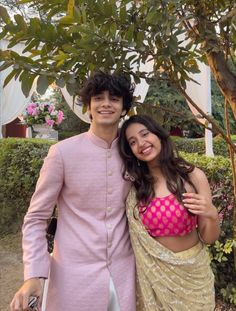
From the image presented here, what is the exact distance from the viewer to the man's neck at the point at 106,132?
155cm

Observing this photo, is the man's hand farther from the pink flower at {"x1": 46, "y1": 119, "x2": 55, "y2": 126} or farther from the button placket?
the pink flower at {"x1": 46, "y1": 119, "x2": 55, "y2": 126}

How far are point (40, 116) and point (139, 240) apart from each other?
6.01 m

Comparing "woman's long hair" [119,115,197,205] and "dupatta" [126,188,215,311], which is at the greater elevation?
"woman's long hair" [119,115,197,205]

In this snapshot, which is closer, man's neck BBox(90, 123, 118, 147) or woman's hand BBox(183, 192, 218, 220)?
woman's hand BBox(183, 192, 218, 220)

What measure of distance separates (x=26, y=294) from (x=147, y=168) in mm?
666

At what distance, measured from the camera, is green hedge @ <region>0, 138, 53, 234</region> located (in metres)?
5.46

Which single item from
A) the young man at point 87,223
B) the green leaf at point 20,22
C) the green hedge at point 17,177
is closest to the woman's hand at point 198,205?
the young man at point 87,223

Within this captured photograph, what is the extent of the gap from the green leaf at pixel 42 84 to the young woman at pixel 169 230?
1.30 ft

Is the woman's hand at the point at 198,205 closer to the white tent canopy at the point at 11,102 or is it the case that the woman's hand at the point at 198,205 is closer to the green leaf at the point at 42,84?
the green leaf at the point at 42,84

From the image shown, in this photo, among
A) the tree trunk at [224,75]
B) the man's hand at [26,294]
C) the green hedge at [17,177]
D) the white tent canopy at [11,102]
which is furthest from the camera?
the white tent canopy at [11,102]

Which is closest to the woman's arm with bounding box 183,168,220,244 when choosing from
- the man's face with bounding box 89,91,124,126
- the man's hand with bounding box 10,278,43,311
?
the man's face with bounding box 89,91,124,126

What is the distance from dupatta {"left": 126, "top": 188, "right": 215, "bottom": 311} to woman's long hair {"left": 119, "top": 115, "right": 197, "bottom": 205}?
0.38ft

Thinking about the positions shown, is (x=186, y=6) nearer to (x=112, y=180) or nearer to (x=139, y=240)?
(x=112, y=180)

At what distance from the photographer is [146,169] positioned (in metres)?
1.58
